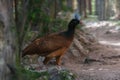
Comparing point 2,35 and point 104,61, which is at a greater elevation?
point 2,35

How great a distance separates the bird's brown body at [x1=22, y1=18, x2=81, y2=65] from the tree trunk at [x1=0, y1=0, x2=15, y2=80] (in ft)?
12.9

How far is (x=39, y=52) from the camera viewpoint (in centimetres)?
761

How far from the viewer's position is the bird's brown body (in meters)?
7.49

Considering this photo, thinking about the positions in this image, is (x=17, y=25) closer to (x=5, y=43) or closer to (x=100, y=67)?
(x=5, y=43)

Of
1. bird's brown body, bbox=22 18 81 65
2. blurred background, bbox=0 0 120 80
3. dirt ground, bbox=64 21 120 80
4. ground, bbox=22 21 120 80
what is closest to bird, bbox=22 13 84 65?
bird's brown body, bbox=22 18 81 65

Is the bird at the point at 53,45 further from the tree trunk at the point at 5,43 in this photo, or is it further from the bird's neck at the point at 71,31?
the tree trunk at the point at 5,43

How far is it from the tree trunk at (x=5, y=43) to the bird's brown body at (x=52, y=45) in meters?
3.93

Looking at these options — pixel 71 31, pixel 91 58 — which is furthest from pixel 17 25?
pixel 91 58

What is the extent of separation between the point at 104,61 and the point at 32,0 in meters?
4.18

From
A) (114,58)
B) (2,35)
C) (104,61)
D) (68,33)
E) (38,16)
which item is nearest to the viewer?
(2,35)

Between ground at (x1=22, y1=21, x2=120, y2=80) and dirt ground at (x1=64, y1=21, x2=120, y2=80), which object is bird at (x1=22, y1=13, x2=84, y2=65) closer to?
ground at (x1=22, y1=21, x2=120, y2=80)

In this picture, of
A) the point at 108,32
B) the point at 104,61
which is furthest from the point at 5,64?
the point at 108,32

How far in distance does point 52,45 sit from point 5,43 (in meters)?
4.06

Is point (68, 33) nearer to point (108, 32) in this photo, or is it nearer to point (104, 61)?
point (104, 61)
